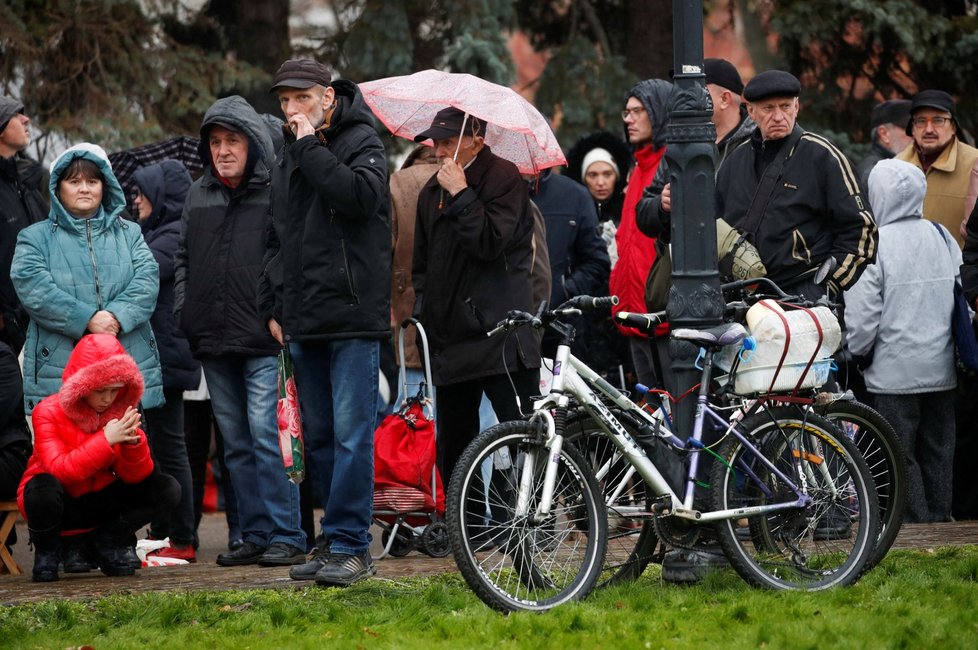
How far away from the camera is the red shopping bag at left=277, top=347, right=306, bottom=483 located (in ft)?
26.0

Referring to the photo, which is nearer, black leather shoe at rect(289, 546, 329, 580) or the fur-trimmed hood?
black leather shoe at rect(289, 546, 329, 580)

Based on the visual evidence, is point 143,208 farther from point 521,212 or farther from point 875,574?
point 875,574

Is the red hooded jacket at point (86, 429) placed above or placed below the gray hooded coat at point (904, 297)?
below

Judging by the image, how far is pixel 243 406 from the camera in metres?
8.66

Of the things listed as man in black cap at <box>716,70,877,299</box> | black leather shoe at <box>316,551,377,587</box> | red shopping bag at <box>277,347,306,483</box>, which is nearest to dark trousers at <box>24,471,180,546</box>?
red shopping bag at <box>277,347,306,483</box>

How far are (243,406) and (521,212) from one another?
188cm

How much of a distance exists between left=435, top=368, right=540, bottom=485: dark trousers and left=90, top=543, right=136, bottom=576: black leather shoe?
1.70 m

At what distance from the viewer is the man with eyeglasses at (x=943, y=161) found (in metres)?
10.5

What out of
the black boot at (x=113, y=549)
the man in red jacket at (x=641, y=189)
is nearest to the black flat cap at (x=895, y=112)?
the man in red jacket at (x=641, y=189)

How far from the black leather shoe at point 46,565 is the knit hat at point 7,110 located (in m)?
2.68

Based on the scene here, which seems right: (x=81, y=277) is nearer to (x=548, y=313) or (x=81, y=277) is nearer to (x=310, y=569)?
(x=310, y=569)

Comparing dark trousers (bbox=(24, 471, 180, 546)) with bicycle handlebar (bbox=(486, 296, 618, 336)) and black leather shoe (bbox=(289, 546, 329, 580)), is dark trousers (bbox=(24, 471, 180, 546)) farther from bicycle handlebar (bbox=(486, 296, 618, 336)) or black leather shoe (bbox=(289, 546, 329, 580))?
bicycle handlebar (bbox=(486, 296, 618, 336))

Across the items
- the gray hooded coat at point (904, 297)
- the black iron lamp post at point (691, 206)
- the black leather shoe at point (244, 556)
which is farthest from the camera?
the gray hooded coat at point (904, 297)

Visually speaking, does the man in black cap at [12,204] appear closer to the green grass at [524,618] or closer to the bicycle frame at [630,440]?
the green grass at [524,618]
